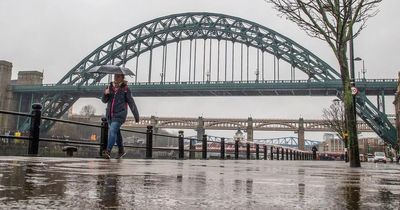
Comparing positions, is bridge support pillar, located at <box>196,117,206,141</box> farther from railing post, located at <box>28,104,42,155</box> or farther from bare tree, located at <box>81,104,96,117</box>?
railing post, located at <box>28,104,42,155</box>

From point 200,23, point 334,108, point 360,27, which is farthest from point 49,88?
point 360,27

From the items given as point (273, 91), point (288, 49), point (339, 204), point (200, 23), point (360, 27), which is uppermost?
point (200, 23)

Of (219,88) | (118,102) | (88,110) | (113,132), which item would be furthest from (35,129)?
(88,110)

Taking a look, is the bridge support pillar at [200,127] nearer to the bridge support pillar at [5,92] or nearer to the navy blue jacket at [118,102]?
the bridge support pillar at [5,92]

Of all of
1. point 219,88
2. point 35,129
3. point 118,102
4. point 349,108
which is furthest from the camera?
point 219,88

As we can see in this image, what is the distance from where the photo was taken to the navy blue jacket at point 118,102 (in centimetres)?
680

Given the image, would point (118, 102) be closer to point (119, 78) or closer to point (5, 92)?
point (119, 78)

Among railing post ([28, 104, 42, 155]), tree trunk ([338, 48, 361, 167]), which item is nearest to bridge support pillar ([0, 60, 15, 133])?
railing post ([28, 104, 42, 155])

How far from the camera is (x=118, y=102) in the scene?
269 inches

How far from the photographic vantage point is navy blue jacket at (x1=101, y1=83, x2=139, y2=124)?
6805 millimetres

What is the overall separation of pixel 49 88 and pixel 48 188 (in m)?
57.7

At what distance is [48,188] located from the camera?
6.24 ft

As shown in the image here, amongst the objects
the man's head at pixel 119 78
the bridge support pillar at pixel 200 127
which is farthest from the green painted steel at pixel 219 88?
the man's head at pixel 119 78

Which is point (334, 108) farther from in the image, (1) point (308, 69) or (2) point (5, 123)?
(2) point (5, 123)
